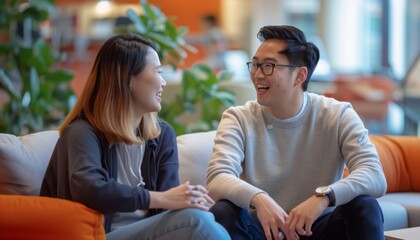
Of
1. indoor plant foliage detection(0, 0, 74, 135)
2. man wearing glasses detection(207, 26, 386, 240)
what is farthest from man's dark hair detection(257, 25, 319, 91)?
indoor plant foliage detection(0, 0, 74, 135)

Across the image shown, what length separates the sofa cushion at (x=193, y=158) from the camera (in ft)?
9.24

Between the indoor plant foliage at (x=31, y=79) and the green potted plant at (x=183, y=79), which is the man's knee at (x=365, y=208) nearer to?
the green potted plant at (x=183, y=79)

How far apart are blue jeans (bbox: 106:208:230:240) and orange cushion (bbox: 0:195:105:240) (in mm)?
138

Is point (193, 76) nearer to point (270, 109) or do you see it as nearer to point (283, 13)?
point (270, 109)

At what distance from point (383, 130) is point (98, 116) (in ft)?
21.4

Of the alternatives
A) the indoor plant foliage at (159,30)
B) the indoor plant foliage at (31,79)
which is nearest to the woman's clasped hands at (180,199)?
the indoor plant foliage at (159,30)

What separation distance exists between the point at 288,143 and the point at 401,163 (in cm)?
104

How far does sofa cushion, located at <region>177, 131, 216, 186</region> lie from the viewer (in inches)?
111

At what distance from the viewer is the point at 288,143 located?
2.52 m

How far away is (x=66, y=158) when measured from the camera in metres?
2.14

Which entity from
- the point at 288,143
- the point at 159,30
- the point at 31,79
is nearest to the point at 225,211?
the point at 288,143

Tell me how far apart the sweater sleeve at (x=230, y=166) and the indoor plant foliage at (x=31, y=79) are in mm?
1982

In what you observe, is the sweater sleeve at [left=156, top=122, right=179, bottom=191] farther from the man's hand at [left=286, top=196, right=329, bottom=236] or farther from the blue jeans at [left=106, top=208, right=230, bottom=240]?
the man's hand at [left=286, top=196, right=329, bottom=236]

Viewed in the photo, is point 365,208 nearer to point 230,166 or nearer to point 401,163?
point 230,166
